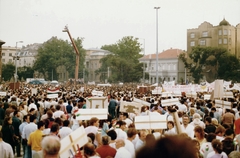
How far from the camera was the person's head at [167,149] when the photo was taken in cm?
190

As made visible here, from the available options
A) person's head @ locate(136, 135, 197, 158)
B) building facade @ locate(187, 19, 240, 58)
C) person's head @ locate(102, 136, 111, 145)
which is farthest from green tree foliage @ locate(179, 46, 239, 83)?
person's head @ locate(136, 135, 197, 158)

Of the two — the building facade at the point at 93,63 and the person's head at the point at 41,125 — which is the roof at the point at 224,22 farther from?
the person's head at the point at 41,125

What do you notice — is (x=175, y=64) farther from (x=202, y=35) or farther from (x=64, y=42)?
(x=64, y=42)

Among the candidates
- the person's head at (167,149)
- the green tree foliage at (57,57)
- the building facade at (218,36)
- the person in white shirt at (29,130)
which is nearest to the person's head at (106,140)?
the person in white shirt at (29,130)

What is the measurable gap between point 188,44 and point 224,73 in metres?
30.2

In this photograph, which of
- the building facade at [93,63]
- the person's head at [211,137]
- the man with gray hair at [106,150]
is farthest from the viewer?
the building facade at [93,63]

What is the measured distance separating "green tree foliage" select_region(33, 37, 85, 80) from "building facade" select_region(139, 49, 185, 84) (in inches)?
865

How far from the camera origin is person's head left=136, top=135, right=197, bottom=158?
190cm

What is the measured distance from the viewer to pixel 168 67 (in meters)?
108

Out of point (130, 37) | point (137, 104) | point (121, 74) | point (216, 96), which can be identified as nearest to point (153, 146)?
point (137, 104)

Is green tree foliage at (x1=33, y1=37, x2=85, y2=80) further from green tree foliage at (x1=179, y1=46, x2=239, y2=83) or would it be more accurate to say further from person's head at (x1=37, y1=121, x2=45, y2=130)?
person's head at (x1=37, y1=121, x2=45, y2=130)

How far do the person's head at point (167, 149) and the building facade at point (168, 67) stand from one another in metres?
99.8

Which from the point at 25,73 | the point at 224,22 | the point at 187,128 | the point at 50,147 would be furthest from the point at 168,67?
the point at 50,147

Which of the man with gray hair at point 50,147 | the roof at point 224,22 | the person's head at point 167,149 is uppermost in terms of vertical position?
the roof at point 224,22
